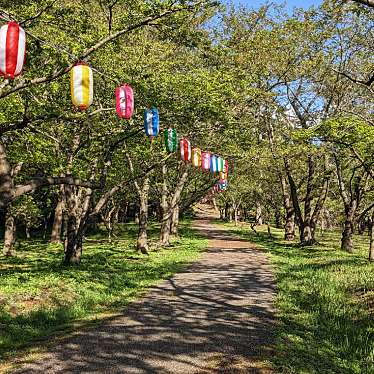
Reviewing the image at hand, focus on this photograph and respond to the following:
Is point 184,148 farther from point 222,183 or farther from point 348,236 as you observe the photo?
point 348,236

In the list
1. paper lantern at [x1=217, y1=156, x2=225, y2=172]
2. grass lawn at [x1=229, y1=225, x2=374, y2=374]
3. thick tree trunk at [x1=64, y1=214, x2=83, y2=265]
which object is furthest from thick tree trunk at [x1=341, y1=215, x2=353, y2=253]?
thick tree trunk at [x1=64, y1=214, x2=83, y2=265]

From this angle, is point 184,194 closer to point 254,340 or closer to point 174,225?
point 174,225

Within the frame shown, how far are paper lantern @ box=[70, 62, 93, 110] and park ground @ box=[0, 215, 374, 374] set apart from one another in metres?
5.13

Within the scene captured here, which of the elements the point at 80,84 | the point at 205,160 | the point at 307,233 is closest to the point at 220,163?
the point at 205,160

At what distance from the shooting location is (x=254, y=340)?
8500mm

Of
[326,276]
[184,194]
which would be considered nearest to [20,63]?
[326,276]

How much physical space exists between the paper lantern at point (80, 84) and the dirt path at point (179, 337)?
16.8 ft

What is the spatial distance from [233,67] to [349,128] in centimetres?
814

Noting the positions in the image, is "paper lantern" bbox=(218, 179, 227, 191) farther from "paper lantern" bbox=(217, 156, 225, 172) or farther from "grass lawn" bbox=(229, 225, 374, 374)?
"grass lawn" bbox=(229, 225, 374, 374)

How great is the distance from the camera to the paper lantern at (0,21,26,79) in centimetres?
774

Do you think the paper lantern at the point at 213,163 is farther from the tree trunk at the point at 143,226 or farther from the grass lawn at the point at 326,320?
the grass lawn at the point at 326,320

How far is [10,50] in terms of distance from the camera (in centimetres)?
782

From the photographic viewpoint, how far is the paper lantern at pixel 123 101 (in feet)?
39.1

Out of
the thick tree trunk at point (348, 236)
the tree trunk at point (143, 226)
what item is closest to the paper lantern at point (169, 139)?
the tree trunk at point (143, 226)
